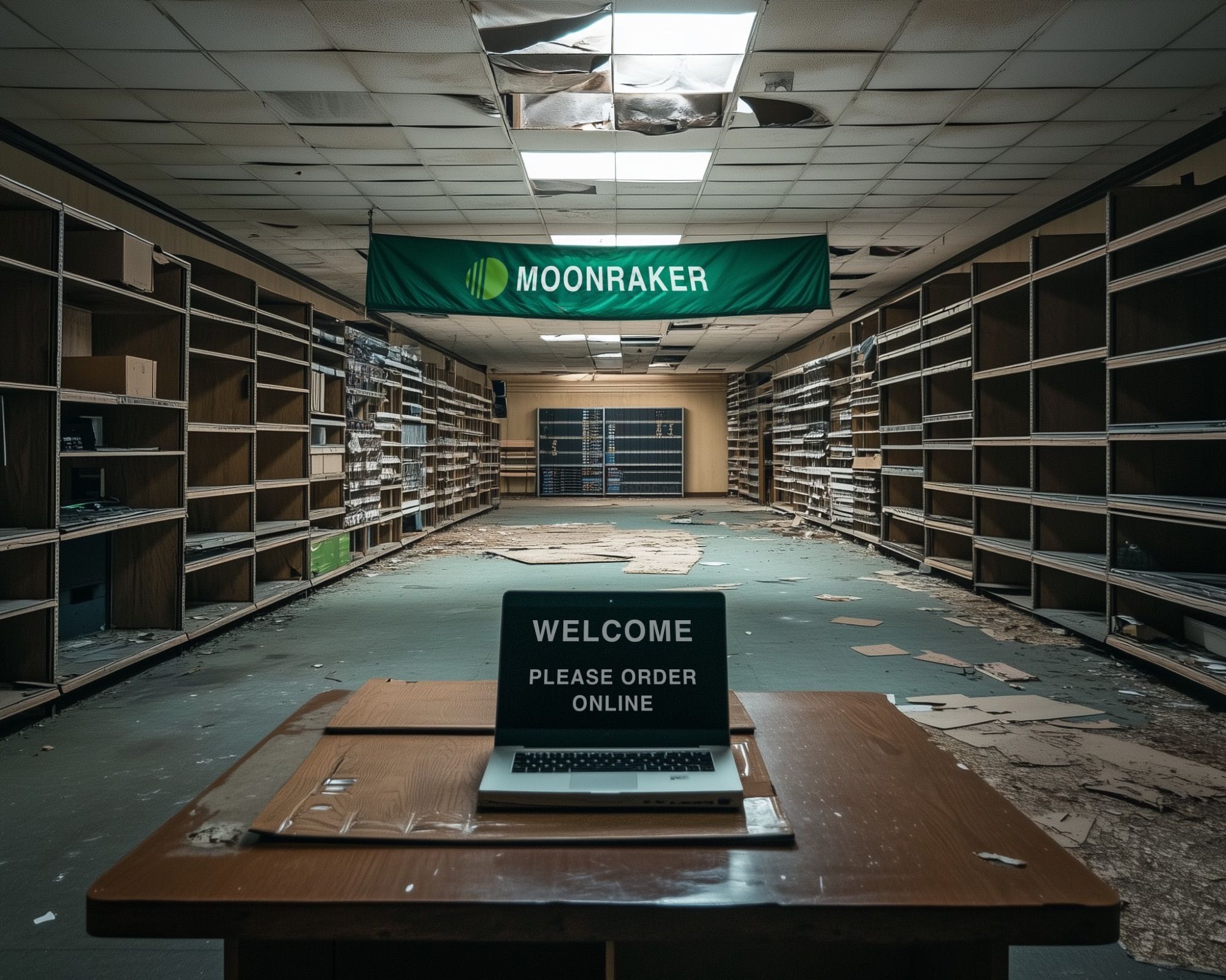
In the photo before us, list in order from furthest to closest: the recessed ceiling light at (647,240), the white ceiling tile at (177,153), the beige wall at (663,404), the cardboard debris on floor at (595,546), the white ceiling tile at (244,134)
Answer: the beige wall at (663,404)
the cardboard debris on floor at (595,546)
the recessed ceiling light at (647,240)
the white ceiling tile at (177,153)
the white ceiling tile at (244,134)

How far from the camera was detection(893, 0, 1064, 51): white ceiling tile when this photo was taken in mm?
3889

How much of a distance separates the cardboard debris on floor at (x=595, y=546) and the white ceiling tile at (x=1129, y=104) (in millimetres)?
4993

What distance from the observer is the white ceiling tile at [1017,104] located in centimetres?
484

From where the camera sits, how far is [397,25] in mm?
4078

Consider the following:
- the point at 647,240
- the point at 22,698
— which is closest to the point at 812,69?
the point at 647,240

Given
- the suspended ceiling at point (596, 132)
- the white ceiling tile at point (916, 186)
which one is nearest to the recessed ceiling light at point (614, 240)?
the suspended ceiling at point (596, 132)

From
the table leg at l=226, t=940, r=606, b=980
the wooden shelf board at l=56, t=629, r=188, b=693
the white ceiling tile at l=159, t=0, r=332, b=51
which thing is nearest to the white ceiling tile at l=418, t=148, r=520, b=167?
the white ceiling tile at l=159, t=0, r=332, b=51

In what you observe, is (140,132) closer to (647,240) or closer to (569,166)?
(569,166)

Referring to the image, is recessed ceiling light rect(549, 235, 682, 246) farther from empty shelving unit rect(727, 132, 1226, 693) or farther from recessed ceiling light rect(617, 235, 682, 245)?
empty shelving unit rect(727, 132, 1226, 693)

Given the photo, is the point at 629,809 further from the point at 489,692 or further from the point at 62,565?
the point at 62,565

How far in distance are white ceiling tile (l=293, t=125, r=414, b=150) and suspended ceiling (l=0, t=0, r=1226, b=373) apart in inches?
0.8

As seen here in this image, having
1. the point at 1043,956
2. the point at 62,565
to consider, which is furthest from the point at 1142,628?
the point at 62,565

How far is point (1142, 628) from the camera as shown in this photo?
15.4 feet

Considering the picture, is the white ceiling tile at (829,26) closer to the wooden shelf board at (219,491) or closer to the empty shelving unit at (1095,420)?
the empty shelving unit at (1095,420)
